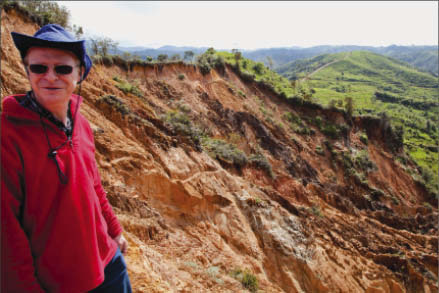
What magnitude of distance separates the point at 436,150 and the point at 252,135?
189 feet

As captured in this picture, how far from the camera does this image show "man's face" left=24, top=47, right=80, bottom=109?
1.75m

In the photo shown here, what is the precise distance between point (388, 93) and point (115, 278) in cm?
11462

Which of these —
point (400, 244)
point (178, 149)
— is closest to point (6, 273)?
point (178, 149)

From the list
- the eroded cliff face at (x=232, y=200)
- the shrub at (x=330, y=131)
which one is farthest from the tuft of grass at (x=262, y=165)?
the shrub at (x=330, y=131)

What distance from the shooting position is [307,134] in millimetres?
23516

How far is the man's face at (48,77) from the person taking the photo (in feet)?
5.74

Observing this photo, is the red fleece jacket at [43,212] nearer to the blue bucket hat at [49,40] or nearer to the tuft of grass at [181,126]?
the blue bucket hat at [49,40]

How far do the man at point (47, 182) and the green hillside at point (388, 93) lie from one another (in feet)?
94.3

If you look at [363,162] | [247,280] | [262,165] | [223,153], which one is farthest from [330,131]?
[247,280]

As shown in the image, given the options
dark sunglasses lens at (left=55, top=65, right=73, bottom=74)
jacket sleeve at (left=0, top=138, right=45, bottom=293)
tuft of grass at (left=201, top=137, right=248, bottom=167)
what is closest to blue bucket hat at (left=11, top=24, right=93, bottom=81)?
dark sunglasses lens at (left=55, top=65, right=73, bottom=74)

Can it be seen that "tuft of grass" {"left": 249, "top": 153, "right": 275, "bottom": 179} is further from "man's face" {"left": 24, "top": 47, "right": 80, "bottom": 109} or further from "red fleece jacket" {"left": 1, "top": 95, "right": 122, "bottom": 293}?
"man's face" {"left": 24, "top": 47, "right": 80, "bottom": 109}

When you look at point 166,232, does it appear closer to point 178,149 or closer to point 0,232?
point 178,149

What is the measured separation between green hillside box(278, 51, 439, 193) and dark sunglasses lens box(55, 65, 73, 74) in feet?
94.1

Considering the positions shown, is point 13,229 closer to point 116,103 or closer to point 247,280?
point 247,280
